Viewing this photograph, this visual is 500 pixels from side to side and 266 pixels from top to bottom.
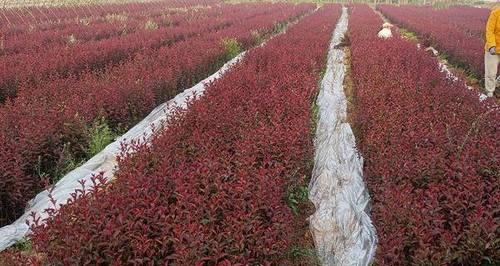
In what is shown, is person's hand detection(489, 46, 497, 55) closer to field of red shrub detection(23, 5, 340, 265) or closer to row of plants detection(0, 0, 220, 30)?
field of red shrub detection(23, 5, 340, 265)

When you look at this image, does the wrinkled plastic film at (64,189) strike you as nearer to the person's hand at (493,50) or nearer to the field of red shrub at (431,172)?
the field of red shrub at (431,172)

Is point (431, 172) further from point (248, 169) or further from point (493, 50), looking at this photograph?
point (493, 50)

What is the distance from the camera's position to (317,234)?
390cm

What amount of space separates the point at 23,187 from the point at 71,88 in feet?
9.25

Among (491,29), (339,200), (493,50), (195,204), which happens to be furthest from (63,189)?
(491,29)

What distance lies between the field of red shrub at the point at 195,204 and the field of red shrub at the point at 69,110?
4.62 feet

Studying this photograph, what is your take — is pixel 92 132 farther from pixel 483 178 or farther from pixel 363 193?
pixel 483 178

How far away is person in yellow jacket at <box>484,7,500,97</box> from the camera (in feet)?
29.8

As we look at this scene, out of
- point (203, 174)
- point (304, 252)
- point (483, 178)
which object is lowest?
point (304, 252)

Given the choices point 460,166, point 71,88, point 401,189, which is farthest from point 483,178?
point 71,88

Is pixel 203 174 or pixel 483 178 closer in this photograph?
pixel 203 174

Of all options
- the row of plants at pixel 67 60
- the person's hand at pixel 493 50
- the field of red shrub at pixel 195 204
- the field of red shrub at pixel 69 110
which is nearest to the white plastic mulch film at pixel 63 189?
the field of red shrub at pixel 69 110

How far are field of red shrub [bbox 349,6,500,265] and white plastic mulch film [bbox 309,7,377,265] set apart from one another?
14 cm

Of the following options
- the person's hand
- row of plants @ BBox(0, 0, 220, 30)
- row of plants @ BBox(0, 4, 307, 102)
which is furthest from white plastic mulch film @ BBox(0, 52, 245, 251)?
row of plants @ BBox(0, 0, 220, 30)
